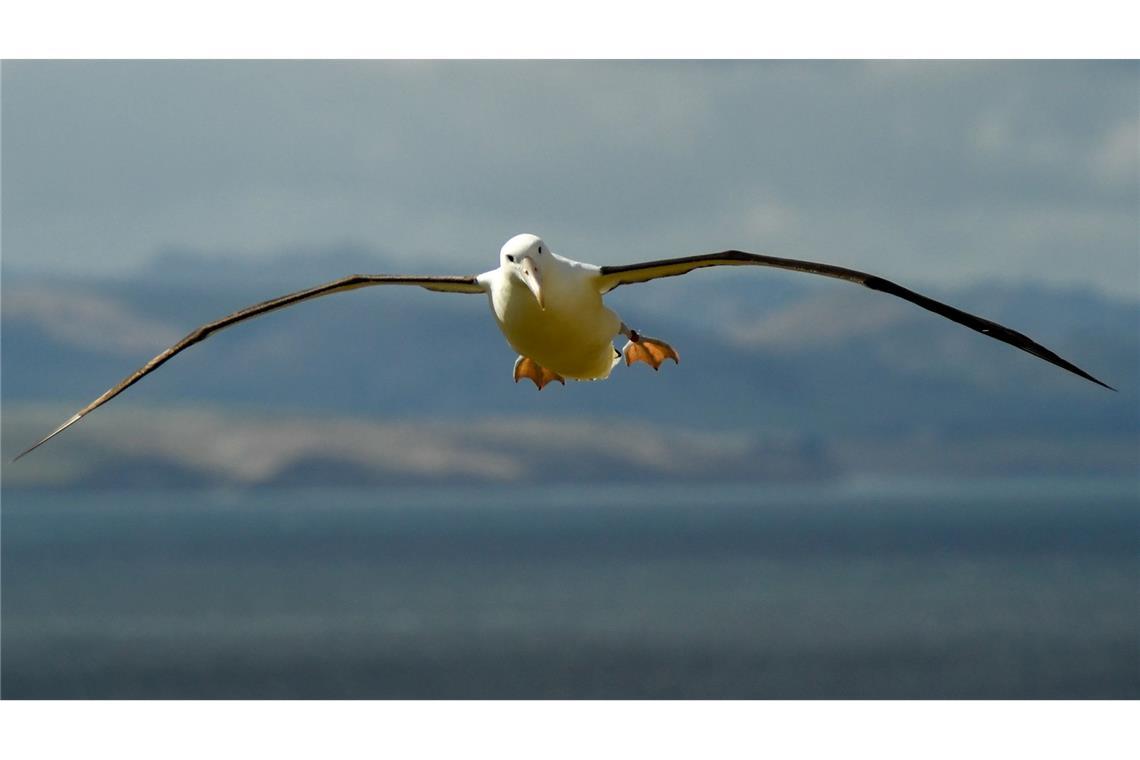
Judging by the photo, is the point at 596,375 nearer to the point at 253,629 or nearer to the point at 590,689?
the point at 590,689

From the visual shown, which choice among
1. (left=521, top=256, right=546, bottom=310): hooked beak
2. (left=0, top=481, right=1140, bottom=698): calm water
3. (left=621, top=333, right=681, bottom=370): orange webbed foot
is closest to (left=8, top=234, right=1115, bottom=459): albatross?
(left=521, top=256, right=546, bottom=310): hooked beak

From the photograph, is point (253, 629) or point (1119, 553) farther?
point (1119, 553)

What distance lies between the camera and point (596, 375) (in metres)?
15.3

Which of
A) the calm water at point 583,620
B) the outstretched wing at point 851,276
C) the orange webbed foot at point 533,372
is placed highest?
the calm water at point 583,620

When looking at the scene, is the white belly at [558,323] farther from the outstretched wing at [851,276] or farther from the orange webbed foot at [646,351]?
the orange webbed foot at [646,351]

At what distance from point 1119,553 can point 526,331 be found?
16101 cm

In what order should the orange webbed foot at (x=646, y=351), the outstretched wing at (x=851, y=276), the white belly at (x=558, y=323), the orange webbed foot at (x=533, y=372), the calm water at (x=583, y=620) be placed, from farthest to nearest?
the calm water at (x=583, y=620) < the orange webbed foot at (x=533, y=372) < the orange webbed foot at (x=646, y=351) < the white belly at (x=558, y=323) < the outstretched wing at (x=851, y=276)

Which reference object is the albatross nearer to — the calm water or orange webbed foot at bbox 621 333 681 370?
orange webbed foot at bbox 621 333 681 370

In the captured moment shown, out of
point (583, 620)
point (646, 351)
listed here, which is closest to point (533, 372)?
point (646, 351)

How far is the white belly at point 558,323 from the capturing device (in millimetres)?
14117

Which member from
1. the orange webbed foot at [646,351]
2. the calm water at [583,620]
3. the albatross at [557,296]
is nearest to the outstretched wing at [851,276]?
the albatross at [557,296]

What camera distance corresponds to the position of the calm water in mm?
86188

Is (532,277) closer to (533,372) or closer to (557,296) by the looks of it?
(557,296)

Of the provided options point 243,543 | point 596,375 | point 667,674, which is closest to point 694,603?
point 667,674
